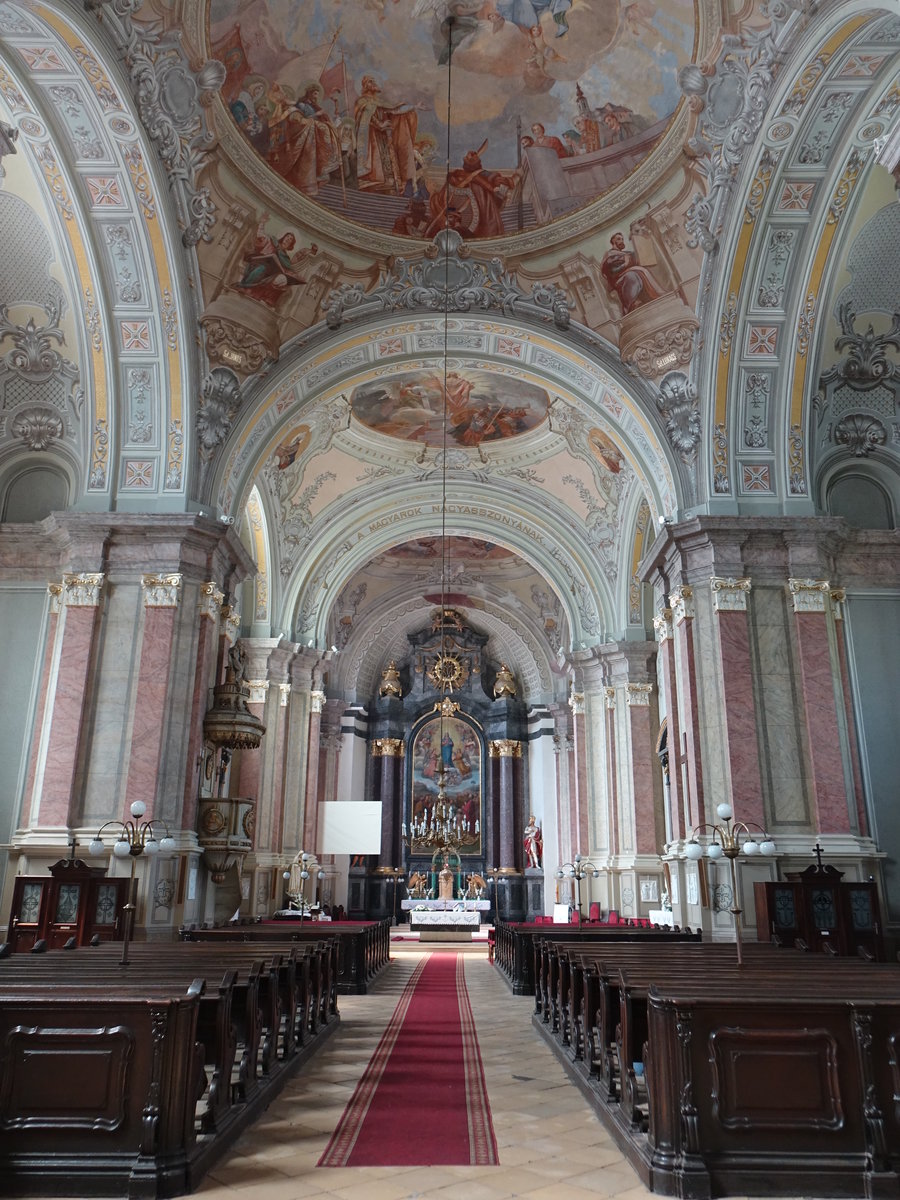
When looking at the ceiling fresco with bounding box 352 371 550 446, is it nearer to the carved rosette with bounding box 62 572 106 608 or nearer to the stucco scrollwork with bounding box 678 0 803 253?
the stucco scrollwork with bounding box 678 0 803 253

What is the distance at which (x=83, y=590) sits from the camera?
1273 cm

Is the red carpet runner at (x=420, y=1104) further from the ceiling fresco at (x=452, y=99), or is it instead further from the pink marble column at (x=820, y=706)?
the ceiling fresco at (x=452, y=99)

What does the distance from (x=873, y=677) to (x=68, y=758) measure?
1078cm

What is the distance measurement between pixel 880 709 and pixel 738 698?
2135 mm

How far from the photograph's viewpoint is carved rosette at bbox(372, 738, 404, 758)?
29422 millimetres

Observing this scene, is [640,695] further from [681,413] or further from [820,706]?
[681,413]

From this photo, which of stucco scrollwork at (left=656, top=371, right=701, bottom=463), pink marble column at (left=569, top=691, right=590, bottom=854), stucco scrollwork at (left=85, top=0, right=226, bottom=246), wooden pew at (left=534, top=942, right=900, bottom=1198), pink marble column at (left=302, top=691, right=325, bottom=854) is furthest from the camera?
pink marble column at (left=302, top=691, right=325, bottom=854)

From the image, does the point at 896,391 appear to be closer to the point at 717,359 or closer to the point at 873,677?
the point at 717,359

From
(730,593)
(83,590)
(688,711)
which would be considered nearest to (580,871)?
(688,711)

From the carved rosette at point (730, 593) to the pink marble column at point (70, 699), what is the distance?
8.38 meters

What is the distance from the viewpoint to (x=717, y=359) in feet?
44.1

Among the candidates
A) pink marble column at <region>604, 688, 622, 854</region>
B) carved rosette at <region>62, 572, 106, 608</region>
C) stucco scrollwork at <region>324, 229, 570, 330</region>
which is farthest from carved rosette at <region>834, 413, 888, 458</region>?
carved rosette at <region>62, 572, 106, 608</region>

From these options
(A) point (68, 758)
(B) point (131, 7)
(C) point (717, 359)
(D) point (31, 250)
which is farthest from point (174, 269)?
(C) point (717, 359)

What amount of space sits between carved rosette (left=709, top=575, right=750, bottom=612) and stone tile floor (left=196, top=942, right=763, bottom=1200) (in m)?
6.71
